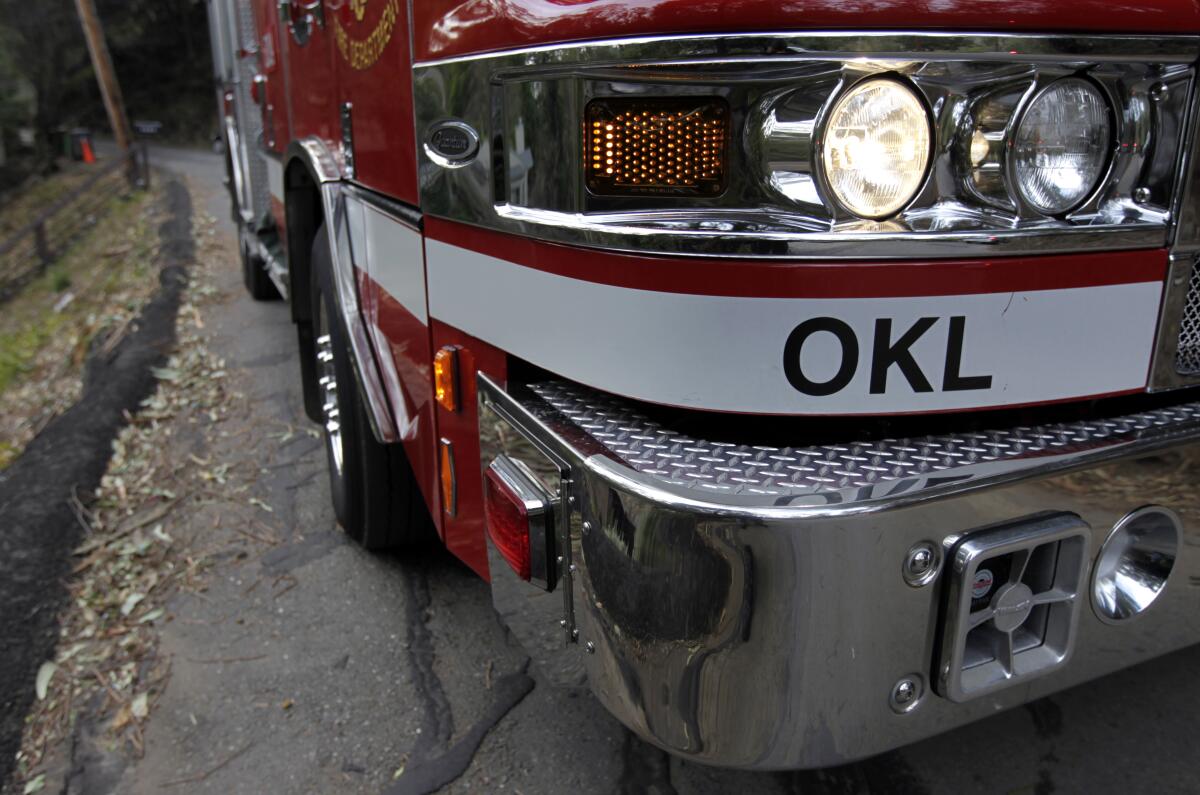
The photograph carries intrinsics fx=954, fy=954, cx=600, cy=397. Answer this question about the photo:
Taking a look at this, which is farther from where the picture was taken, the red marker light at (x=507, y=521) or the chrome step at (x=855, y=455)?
the red marker light at (x=507, y=521)

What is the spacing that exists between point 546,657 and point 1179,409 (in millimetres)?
1210

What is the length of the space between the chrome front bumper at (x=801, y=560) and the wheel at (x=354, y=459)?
1258 mm

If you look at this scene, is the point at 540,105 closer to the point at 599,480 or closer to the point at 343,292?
the point at 599,480

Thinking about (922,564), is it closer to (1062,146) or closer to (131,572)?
(1062,146)

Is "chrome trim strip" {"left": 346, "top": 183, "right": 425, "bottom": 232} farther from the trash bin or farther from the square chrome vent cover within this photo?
the trash bin

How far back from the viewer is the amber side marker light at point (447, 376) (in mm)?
1976

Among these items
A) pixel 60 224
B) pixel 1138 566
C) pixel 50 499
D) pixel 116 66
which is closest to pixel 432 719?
pixel 1138 566

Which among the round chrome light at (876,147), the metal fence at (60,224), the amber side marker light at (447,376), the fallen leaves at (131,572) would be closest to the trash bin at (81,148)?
the metal fence at (60,224)

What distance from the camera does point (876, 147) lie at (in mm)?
1358

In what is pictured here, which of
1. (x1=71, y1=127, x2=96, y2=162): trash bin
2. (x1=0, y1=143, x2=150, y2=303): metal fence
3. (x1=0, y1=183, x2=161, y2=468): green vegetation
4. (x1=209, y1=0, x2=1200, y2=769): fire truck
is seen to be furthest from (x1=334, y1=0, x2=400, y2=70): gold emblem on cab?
(x1=71, y1=127, x2=96, y2=162): trash bin

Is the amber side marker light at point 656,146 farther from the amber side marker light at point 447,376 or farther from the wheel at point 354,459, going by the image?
the wheel at point 354,459

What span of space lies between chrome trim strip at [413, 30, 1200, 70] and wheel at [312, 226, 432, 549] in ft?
4.95

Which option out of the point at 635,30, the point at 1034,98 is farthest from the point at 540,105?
the point at 1034,98

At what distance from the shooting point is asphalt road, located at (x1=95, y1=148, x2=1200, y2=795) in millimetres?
2127
